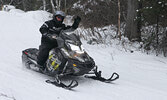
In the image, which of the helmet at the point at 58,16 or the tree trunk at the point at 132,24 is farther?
the tree trunk at the point at 132,24

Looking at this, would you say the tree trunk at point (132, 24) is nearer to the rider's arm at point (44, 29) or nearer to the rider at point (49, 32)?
the rider at point (49, 32)

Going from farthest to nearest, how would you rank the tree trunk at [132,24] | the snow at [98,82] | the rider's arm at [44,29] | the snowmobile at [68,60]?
the tree trunk at [132,24]
the rider's arm at [44,29]
the snowmobile at [68,60]
the snow at [98,82]

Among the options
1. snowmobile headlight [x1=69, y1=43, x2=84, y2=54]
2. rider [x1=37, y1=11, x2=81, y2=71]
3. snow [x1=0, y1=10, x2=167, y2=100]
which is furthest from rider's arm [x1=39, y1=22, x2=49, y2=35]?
snow [x1=0, y1=10, x2=167, y2=100]

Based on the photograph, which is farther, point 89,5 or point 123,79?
point 89,5

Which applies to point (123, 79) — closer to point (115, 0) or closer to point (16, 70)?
point (16, 70)

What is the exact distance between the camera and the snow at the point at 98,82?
12.5 feet

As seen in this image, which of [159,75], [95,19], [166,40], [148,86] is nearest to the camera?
[148,86]

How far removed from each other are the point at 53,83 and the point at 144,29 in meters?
5.80

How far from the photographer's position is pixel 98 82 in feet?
15.8

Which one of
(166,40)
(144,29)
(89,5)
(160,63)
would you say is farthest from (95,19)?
(160,63)

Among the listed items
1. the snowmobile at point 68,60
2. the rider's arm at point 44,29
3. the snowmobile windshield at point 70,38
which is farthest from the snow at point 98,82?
the rider's arm at point 44,29

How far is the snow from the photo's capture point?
3.82 metres

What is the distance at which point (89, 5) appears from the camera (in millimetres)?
12891

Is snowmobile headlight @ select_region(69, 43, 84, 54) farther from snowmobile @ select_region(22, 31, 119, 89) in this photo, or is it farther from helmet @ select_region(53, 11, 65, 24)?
helmet @ select_region(53, 11, 65, 24)
